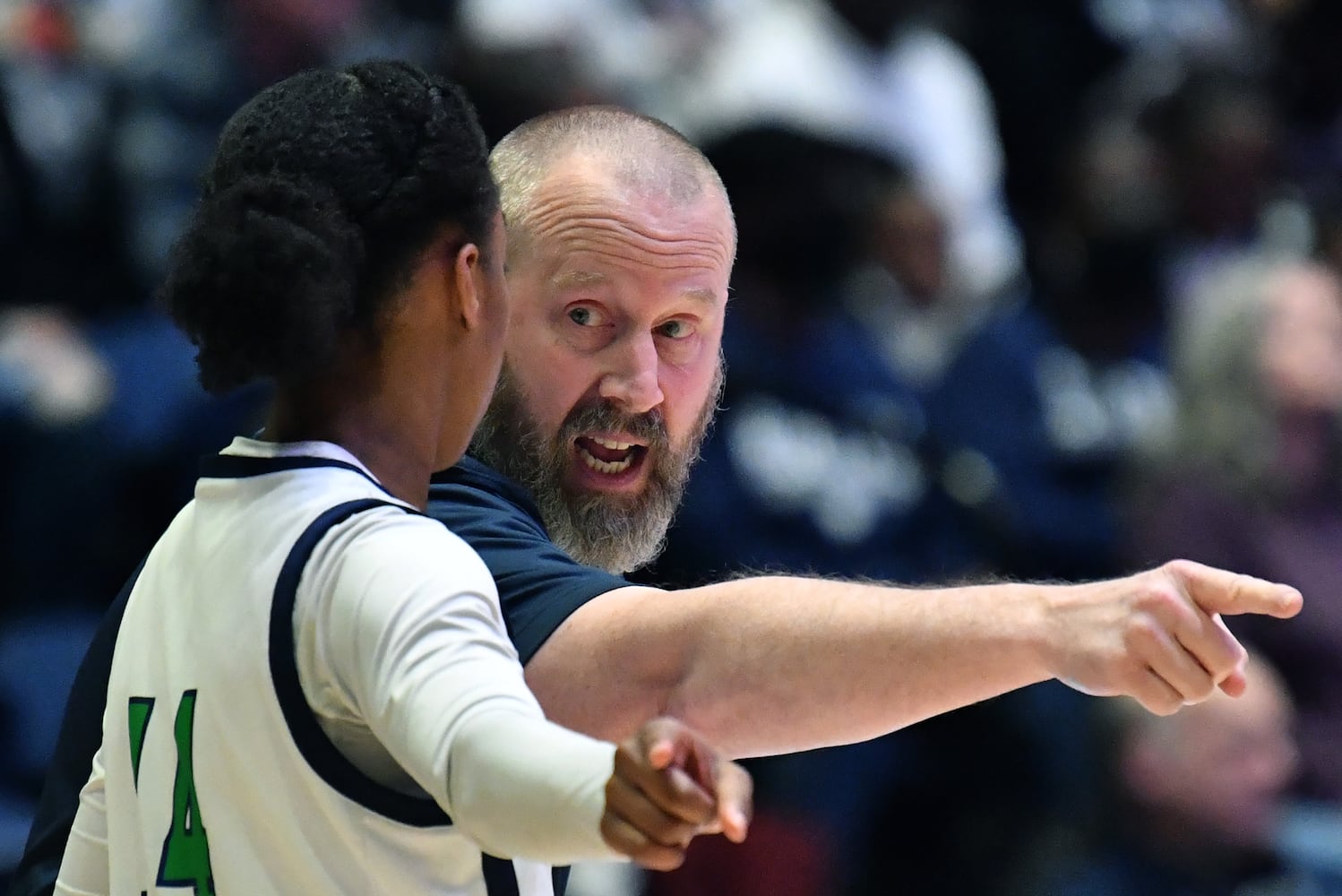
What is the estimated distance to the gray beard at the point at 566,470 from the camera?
3152 millimetres

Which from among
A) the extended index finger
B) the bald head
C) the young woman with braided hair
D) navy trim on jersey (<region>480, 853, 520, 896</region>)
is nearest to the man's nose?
the bald head

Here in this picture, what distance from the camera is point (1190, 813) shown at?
559cm

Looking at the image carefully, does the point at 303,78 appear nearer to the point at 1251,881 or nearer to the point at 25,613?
the point at 25,613

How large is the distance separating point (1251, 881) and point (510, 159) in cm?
336

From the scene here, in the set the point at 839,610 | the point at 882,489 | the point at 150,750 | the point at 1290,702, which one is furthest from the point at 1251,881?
the point at 150,750

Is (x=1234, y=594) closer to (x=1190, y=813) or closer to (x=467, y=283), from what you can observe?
(x=467, y=283)

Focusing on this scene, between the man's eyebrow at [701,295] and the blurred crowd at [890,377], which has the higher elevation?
the man's eyebrow at [701,295]

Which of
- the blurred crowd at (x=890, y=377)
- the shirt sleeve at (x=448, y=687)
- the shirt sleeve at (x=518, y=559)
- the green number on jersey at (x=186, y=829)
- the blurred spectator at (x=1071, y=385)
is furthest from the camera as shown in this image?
the blurred spectator at (x=1071, y=385)

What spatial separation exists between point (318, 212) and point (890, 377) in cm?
479

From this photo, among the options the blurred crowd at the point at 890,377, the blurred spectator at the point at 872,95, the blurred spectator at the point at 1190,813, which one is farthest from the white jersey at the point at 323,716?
the blurred spectator at the point at 872,95

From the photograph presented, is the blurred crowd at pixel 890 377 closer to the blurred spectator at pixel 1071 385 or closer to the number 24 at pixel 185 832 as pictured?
the blurred spectator at pixel 1071 385

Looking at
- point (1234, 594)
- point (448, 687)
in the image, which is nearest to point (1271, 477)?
point (1234, 594)

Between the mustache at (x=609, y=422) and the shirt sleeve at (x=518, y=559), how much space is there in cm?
31

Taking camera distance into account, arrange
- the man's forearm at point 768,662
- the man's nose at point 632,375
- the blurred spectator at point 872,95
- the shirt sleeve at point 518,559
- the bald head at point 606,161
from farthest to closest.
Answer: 1. the blurred spectator at point 872,95
2. the bald head at point 606,161
3. the man's nose at point 632,375
4. the shirt sleeve at point 518,559
5. the man's forearm at point 768,662
